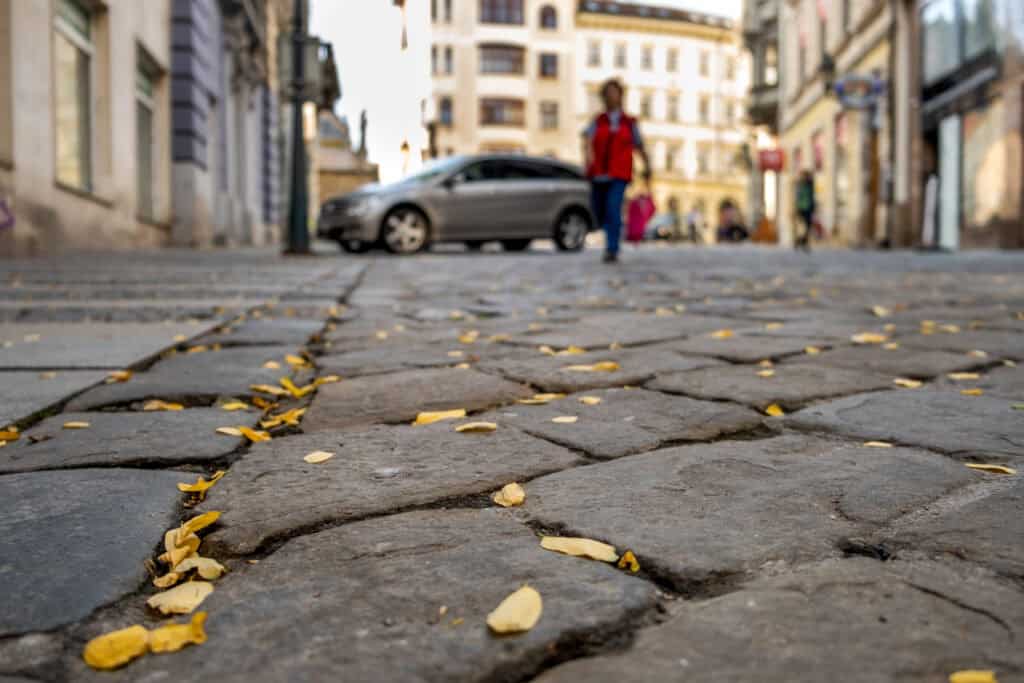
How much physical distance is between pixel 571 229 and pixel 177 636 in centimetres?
1437

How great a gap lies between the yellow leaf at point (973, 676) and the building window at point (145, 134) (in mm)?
13682

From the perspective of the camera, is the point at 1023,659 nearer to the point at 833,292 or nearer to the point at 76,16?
the point at 833,292

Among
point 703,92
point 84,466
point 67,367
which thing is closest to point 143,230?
point 67,367

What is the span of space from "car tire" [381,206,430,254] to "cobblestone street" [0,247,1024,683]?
31.7 ft

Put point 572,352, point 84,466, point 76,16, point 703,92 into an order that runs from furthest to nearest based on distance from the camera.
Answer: point 703,92 < point 76,16 < point 572,352 < point 84,466

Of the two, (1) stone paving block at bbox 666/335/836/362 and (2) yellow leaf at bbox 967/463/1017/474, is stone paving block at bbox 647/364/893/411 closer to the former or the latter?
(1) stone paving block at bbox 666/335/836/362

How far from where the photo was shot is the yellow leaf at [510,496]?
61.6 inches

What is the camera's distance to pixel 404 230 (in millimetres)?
13430

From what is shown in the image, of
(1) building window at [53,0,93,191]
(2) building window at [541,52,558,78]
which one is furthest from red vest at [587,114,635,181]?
(2) building window at [541,52,558,78]

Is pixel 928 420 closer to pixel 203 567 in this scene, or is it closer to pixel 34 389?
pixel 203 567

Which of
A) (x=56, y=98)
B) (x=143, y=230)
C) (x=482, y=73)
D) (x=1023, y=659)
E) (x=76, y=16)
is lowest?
(x=1023, y=659)

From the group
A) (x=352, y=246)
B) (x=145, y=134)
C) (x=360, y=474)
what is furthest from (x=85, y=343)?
(x=145, y=134)

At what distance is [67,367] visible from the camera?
9.65 ft

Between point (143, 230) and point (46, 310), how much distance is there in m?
9.49
